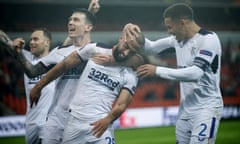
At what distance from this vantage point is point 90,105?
429cm

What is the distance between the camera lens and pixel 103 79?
4293 mm

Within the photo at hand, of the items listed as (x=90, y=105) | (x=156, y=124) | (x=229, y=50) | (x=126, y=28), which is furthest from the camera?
(x=156, y=124)

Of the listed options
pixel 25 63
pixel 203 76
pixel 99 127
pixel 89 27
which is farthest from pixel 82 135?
pixel 203 76

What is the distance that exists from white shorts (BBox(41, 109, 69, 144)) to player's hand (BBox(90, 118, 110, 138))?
0.99ft

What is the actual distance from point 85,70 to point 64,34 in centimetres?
44

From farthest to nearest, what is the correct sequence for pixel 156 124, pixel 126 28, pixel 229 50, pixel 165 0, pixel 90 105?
1. pixel 156 124
2. pixel 229 50
3. pixel 165 0
4. pixel 126 28
5. pixel 90 105

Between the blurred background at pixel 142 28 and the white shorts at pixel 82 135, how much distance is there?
2.49 ft

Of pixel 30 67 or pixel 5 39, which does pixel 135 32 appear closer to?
pixel 30 67

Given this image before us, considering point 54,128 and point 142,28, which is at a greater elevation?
point 142,28

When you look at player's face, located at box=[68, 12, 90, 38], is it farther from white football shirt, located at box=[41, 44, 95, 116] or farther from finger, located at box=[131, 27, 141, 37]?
finger, located at box=[131, 27, 141, 37]

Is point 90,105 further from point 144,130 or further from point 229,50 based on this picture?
point 144,130

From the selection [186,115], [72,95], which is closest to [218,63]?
[186,115]

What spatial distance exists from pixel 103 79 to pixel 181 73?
2.12 ft

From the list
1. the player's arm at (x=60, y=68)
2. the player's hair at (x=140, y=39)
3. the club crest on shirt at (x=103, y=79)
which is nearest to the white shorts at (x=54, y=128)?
the player's arm at (x=60, y=68)
